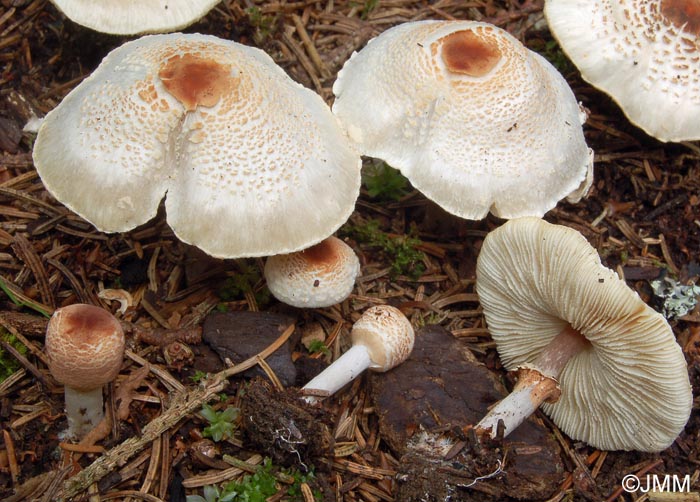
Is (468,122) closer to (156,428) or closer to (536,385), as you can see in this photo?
(536,385)

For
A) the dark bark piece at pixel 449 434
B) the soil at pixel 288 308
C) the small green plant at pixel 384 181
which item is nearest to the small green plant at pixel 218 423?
the soil at pixel 288 308

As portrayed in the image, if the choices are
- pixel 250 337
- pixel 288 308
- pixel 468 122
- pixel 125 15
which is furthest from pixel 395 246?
pixel 125 15

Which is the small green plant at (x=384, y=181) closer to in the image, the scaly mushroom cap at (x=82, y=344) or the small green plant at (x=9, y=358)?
the scaly mushroom cap at (x=82, y=344)

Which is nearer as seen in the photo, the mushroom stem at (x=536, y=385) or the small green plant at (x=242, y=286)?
the mushroom stem at (x=536, y=385)

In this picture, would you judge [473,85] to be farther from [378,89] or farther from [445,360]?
[445,360]

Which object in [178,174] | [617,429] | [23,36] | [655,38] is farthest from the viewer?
[23,36]

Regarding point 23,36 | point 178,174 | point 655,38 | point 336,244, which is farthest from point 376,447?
point 23,36
